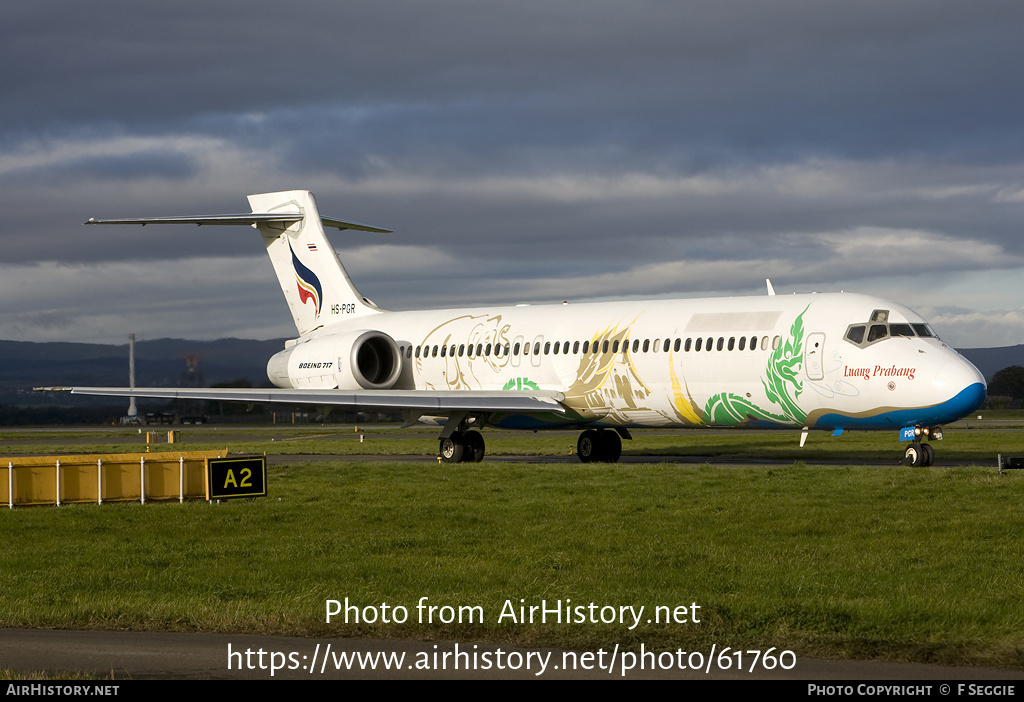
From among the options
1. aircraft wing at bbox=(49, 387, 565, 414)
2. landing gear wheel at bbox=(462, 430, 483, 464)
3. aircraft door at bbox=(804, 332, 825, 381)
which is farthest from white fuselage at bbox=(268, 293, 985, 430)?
landing gear wheel at bbox=(462, 430, 483, 464)

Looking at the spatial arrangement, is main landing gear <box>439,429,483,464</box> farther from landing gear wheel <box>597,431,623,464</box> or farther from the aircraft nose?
the aircraft nose

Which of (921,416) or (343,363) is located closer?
(921,416)

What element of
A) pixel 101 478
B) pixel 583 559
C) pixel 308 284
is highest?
pixel 308 284

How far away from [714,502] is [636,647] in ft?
34.1

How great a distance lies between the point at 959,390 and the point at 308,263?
2192 centimetres

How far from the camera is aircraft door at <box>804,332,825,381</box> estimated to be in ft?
88.5

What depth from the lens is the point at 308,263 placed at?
1554 inches

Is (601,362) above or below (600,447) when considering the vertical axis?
above

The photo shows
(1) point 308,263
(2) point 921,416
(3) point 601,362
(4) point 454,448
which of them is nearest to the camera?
(2) point 921,416

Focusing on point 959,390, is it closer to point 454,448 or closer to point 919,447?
point 919,447

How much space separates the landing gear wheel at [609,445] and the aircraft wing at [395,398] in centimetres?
277

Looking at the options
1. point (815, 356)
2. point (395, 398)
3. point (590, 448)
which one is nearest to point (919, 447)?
point (815, 356)

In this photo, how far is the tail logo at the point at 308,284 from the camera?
39.5 meters
